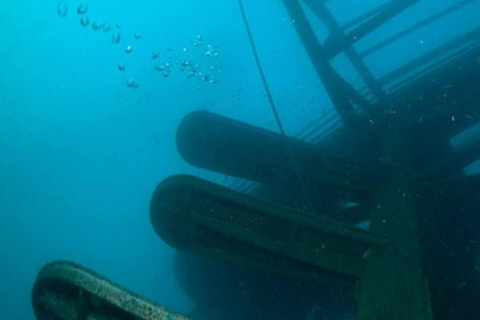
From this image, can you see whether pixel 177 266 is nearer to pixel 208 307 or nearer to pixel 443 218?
pixel 208 307

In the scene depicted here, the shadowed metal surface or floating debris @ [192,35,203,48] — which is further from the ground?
floating debris @ [192,35,203,48]

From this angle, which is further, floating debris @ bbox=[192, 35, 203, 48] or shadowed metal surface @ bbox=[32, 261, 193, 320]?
floating debris @ bbox=[192, 35, 203, 48]

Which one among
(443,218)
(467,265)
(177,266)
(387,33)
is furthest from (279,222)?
(387,33)

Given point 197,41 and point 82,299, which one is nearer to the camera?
point 82,299

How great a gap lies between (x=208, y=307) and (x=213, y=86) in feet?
130

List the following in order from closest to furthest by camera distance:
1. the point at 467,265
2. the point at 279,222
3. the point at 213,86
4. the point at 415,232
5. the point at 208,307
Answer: the point at 415,232 → the point at 279,222 → the point at 467,265 → the point at 208,307 → the point at 213,86

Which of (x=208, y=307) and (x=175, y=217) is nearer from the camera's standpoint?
(x=175, y=217)

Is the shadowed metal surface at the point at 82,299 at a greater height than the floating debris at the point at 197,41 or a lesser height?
lesser

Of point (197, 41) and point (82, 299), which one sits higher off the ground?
point (197, 41)

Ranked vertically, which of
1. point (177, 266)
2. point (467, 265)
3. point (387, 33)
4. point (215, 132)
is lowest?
point (177, 266)

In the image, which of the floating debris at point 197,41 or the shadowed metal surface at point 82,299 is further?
the floating debris at point 197,41

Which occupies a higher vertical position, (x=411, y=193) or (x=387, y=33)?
(x=387, y=33)

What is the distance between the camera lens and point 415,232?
4078mm

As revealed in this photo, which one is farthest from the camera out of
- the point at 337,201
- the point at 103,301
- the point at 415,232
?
the point at 337,201
